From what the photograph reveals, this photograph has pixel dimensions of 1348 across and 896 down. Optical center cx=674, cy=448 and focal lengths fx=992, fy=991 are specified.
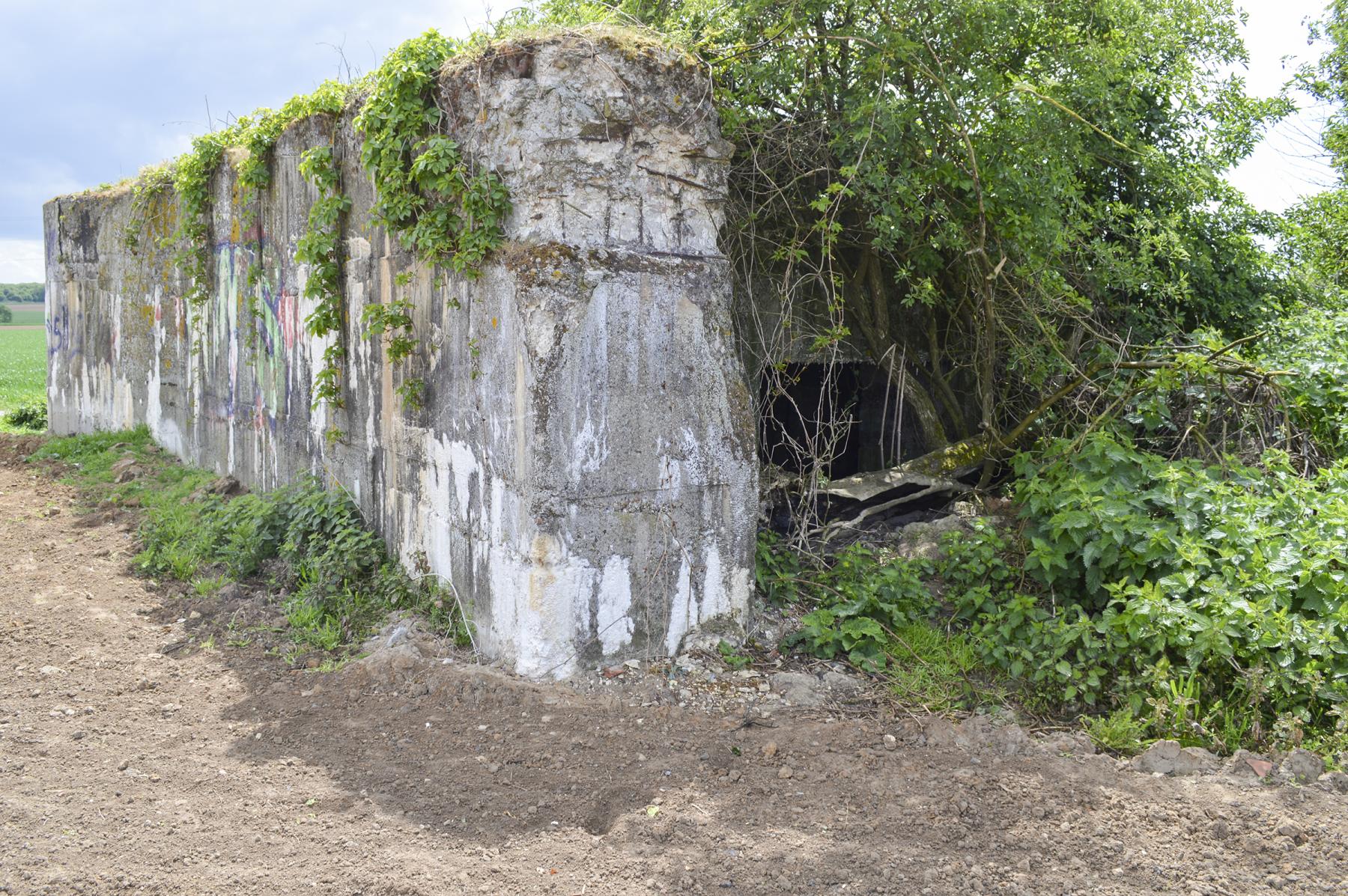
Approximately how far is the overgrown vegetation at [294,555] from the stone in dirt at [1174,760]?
2946 millimetres

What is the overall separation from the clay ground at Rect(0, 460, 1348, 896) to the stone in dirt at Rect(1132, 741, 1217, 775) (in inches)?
3.3

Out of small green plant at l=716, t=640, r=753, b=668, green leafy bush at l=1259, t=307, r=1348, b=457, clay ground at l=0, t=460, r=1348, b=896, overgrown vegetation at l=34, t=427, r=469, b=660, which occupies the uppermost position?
green leafy bush at l=1259, t=307, r=1348, b=457

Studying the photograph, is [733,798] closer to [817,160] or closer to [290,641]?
[290,641]

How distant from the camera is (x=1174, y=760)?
3643mm

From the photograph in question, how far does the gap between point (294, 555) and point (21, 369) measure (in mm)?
26545

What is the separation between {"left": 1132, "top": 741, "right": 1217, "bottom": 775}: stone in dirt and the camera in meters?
3.62

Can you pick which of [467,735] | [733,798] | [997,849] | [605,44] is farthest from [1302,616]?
[605,44]

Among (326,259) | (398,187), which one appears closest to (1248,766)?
(398,187)

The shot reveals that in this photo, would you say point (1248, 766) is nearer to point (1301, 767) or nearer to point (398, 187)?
point (1301, 767)

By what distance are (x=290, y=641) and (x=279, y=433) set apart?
2.53 metres

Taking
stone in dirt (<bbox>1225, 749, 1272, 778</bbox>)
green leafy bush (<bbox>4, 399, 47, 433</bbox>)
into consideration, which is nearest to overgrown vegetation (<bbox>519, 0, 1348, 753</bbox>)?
stone in dirt (<bbox>1225, 749, 1272, 778</bbox>)

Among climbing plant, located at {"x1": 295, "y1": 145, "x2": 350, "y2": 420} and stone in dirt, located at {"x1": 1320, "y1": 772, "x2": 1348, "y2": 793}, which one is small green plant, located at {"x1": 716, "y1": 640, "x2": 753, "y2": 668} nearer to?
stone in dirt, located at {"x1": 1320, "y1": 772, "x2": 1348, "y2": 793}

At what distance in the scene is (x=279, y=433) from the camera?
23.8ft

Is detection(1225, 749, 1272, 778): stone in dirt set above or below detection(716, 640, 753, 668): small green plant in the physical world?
below
